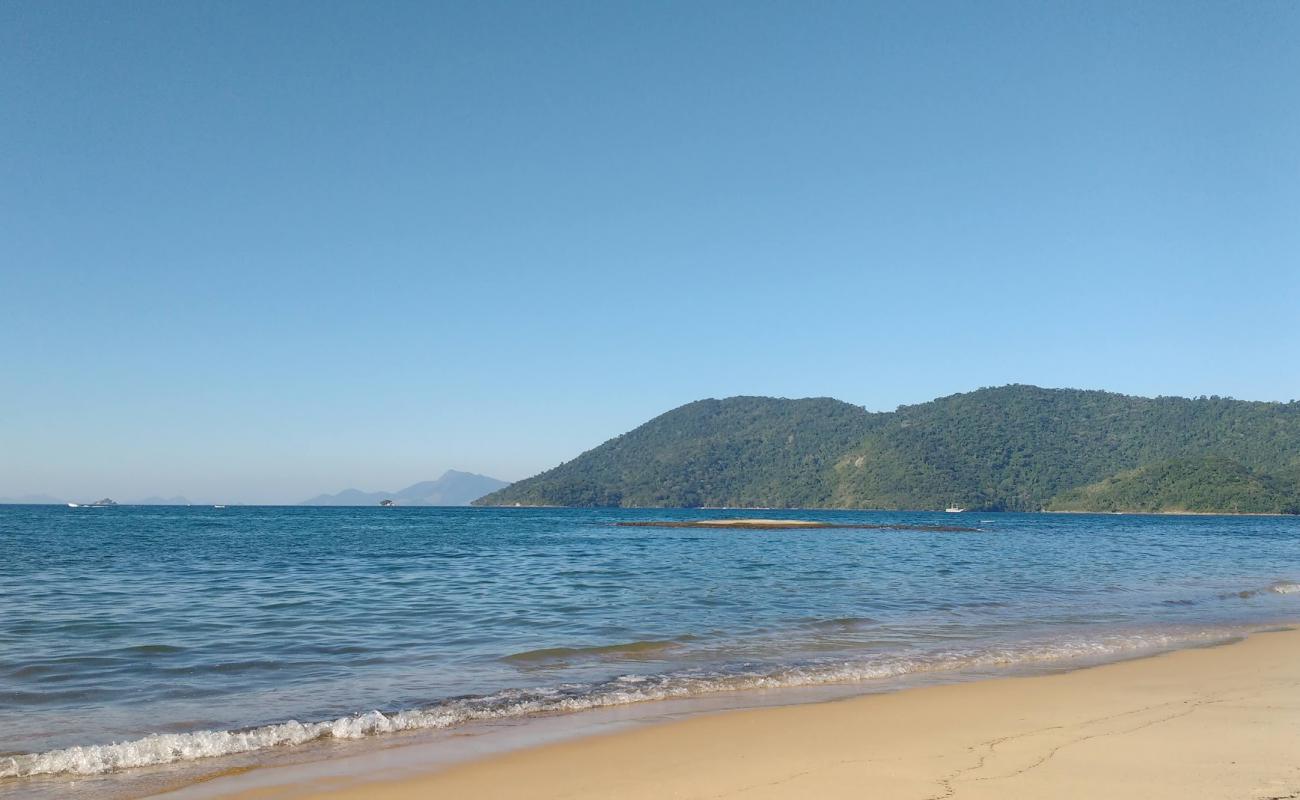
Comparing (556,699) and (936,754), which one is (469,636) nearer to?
(556,699)

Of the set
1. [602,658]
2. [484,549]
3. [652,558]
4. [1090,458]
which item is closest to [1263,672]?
[602,658]

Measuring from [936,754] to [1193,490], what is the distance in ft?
536

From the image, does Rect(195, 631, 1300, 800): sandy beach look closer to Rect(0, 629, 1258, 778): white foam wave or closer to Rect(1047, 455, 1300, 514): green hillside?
Rect(0, 629, 1258, 778): white foam wave

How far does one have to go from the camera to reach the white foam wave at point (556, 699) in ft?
25.9

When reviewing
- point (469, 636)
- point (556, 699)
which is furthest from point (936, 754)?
point (469, 636)

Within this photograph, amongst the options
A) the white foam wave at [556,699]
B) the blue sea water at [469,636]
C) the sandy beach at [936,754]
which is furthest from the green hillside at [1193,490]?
the sandy beach at [936,754]

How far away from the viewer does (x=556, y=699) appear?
10.4 metres

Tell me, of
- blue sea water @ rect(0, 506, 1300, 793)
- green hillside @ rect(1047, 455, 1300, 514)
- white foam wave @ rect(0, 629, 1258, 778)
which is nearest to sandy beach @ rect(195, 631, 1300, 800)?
white foam wave @ rect(0, 629, 1258, 778)

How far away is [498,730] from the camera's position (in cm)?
916

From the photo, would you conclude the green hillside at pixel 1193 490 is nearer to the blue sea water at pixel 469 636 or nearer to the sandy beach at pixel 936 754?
the blue sea water at pixel 469 636

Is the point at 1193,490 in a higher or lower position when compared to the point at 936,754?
higher

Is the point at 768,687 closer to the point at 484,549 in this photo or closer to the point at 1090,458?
the point at 484,549

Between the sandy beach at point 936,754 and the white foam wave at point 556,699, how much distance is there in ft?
4.82

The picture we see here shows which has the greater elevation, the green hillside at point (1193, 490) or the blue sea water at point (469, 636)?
the green hillside at point (1193, 490)
